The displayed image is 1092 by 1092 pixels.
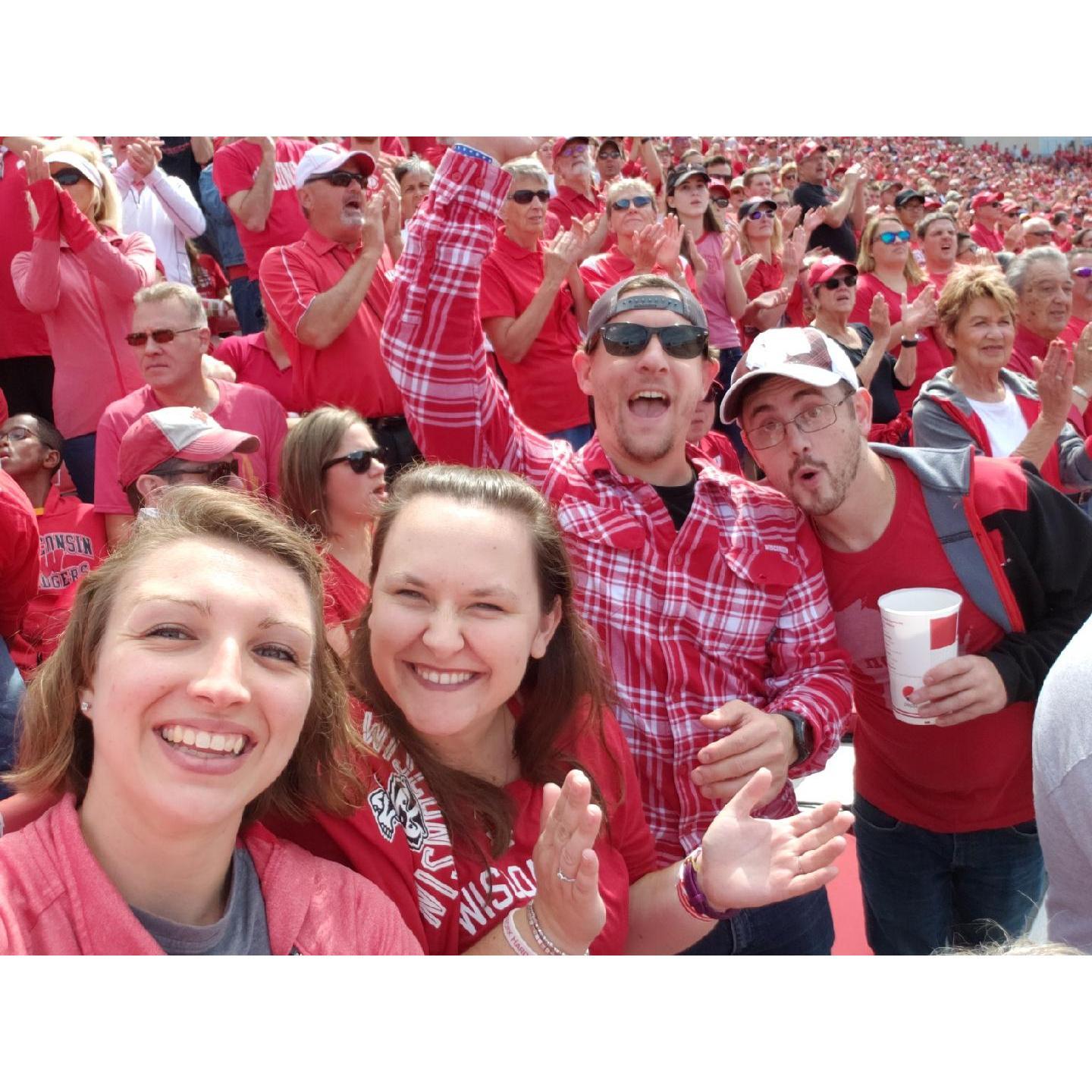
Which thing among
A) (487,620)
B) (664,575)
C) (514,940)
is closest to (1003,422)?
(664,575)

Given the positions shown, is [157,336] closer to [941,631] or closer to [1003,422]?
[941,631]

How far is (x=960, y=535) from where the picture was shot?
7.36 ft

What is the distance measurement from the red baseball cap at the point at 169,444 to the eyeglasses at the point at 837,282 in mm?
3192

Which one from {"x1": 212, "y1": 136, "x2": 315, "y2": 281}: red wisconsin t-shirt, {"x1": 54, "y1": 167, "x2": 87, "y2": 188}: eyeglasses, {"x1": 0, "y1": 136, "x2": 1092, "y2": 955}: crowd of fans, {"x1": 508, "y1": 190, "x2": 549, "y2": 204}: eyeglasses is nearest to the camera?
{"x1": 0, "y1": 136, "x2": 1092, "y2": 955}: crowd of fans

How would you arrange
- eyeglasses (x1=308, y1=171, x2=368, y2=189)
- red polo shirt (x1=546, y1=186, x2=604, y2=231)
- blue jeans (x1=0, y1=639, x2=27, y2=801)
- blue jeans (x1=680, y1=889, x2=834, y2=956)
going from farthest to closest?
red polo shirt (x1=546, y1=186, x2=604, y2=231) → eyeglasses (x1=308, y1=171, x2=368, y2=189) → blue jeans (x1=0, y1=639, x2=27, y2=801) → blue jeans (x1=680, y1=889, x2=834, y2=956)

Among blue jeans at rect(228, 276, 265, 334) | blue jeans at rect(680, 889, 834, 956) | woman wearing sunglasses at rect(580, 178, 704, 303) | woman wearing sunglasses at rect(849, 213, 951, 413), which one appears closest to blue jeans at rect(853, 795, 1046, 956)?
blue jeans at rect(680, 889, 834, 956)

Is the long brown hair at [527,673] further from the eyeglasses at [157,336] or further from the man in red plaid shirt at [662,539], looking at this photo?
the eyeglasses at [157,336]

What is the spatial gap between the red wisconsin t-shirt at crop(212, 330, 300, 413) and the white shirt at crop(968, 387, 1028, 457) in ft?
8.31

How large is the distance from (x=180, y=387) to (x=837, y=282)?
123 inches

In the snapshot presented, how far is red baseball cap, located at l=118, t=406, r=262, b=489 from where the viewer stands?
114 inches

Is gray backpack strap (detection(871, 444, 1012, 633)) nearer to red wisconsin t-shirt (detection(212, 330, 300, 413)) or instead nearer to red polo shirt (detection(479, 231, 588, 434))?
red polo shirt (detection(479, 231, 588, 434))

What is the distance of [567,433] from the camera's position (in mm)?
4523
